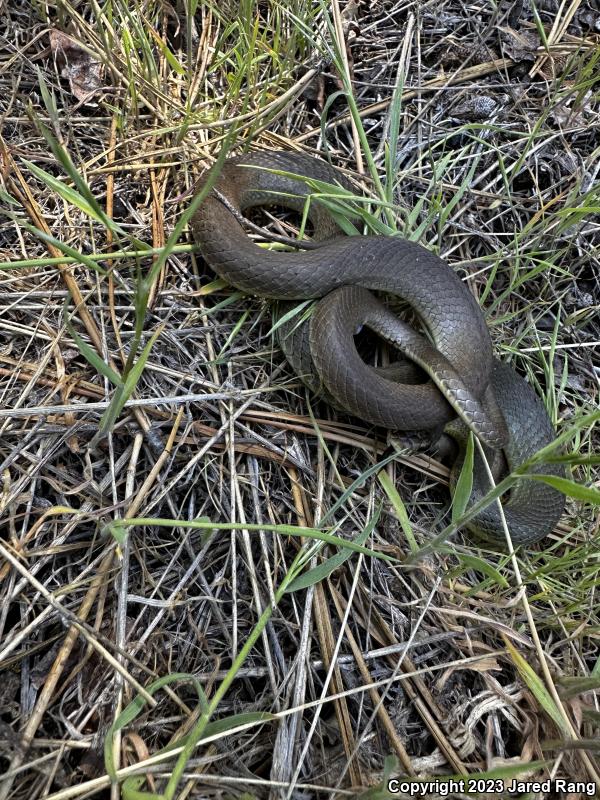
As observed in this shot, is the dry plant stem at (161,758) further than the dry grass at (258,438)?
No

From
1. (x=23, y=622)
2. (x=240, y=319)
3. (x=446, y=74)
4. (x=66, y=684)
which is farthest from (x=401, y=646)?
(x=446, y=74)

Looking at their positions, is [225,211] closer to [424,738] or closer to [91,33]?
[91,33]

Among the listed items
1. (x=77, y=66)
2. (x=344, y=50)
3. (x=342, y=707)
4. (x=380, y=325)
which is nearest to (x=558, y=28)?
(x=344, y=50)

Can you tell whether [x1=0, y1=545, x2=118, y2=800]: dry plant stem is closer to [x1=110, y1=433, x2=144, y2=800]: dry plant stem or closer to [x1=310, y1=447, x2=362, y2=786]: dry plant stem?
[x1=110, y1=433, x2=144, y2=800]: dry plant stem

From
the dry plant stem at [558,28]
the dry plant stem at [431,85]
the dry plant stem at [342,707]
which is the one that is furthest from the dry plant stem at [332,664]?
the dry plant stem at [558,28]

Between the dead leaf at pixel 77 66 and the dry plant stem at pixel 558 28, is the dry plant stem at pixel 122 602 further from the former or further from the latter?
the dry plant stem at pixel 558 28

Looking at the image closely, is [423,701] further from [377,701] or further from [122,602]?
[122,602]
